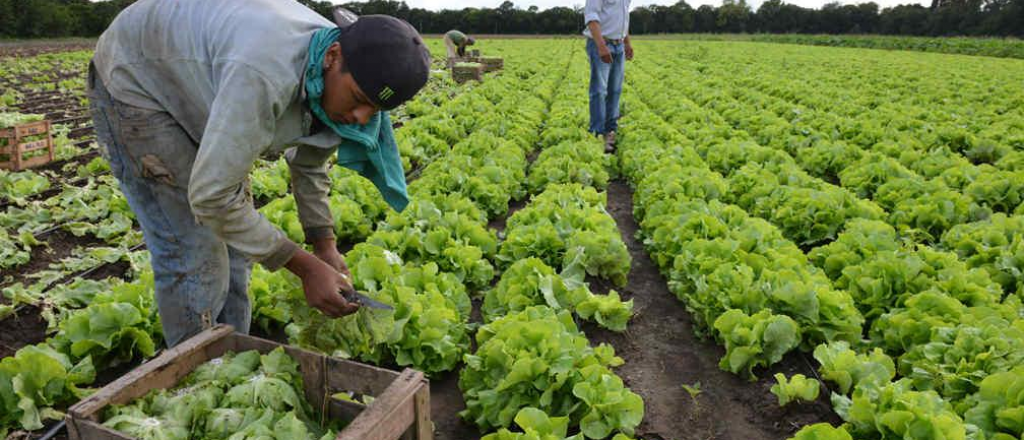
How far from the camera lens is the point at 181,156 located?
2834mm

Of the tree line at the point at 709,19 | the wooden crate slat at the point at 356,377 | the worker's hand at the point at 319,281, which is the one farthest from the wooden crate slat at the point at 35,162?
the tree line at the point at 709,19

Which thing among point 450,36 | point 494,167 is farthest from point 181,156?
point 450,36

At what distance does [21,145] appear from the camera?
852 cm

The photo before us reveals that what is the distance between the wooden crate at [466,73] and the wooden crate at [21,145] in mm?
12383

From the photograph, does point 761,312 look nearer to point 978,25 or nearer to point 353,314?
Result: point 353,314

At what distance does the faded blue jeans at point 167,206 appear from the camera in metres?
2.77

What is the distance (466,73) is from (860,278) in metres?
16.7

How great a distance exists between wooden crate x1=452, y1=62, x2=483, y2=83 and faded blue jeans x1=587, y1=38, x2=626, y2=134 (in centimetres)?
976

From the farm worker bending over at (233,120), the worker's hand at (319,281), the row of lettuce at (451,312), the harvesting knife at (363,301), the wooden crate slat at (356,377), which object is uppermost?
the farm worker bending over at (233,120)

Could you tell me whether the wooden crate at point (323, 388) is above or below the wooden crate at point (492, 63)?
below

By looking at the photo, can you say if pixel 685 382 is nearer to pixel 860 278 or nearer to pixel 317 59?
pixel 860 278

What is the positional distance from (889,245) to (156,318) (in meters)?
5.41

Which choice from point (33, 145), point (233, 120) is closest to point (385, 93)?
point (233, 120)

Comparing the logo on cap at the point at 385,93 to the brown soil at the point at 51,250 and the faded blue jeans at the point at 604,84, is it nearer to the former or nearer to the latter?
the brown soil at the point at 51,250
